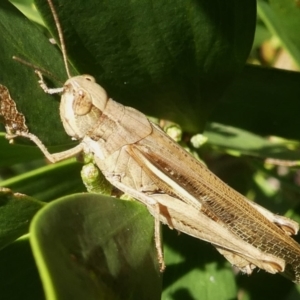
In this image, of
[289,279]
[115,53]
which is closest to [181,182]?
[289,279]

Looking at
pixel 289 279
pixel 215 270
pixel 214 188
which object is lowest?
pixel 289 279

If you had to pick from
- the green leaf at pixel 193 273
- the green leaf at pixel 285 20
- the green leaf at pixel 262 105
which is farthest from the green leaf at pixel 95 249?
the green leaf at pixel 285 20

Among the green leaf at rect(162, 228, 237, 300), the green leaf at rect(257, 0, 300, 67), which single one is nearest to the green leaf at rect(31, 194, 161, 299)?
the green leaf at rect(162, 228, 237, 300)

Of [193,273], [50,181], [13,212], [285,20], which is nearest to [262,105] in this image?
[285,20]

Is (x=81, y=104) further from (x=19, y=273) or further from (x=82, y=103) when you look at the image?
(x=19, y=273)

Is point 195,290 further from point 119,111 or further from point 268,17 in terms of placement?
point 268,17

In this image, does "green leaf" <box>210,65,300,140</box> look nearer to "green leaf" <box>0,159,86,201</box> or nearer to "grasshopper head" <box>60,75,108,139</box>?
"grasshopper head" <box>60,75,108,139</box>

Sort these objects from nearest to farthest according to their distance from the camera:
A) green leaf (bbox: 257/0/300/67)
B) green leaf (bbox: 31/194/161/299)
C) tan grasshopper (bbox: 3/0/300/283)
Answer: green leaf (bbox: 31/194/161/299), green leaf (bbox: 257/0/300/67), tan grasshopper (bbox: 3/0/300/283)
